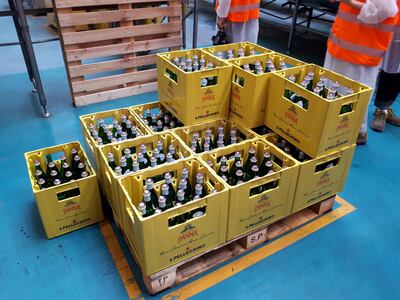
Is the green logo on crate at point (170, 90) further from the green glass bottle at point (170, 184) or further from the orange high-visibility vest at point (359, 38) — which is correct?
the orange high-visibility vest at point (359, 38)

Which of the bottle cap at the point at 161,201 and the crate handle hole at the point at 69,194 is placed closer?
the bottle cap at the point at 161,201

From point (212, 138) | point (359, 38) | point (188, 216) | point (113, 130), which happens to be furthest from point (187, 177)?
point (359, 38)

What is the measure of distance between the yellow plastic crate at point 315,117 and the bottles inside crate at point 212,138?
0.28 meters

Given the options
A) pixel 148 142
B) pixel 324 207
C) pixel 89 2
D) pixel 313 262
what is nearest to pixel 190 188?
pixel 148 142

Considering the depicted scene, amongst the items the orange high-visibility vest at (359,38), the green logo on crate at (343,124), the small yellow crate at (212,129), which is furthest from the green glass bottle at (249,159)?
the orange high-visibility vest at (359,38)

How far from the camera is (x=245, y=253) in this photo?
2.31 metres

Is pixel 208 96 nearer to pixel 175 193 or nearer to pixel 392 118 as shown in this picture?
pixel 175 193

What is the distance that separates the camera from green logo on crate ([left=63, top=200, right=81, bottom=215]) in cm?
230

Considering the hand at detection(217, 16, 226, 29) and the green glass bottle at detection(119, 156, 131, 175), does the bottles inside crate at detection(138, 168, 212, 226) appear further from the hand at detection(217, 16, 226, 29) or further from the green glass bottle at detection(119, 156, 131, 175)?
the hand at detection(217, 16, 226, 29)

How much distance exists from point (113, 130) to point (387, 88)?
2913mm

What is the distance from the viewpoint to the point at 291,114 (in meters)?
2.23

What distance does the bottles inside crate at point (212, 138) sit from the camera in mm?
2396

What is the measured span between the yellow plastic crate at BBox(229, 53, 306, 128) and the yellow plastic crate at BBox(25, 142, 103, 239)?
1.14m

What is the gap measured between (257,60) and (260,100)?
0.51m
